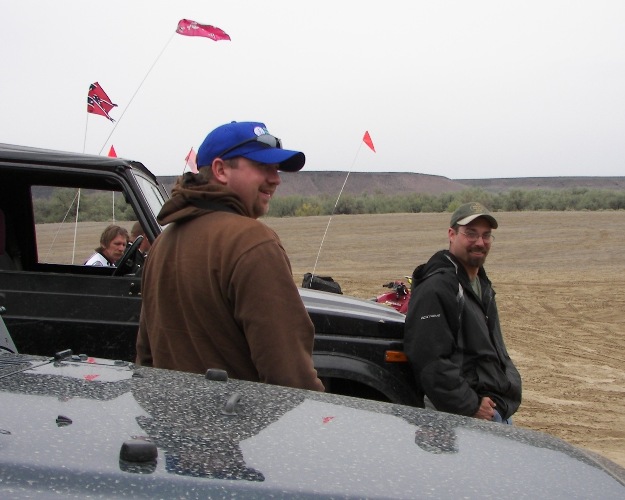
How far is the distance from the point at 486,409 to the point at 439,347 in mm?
412

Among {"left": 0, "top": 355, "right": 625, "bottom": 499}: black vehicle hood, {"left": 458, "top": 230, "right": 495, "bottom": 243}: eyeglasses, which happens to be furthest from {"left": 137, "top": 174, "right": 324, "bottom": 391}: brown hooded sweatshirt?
{"left": 458, "top": 230, "right": 495, "bottom": 243}: eyeglasses

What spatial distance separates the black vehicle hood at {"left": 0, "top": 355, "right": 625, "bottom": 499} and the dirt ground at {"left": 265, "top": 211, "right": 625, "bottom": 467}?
4586mm

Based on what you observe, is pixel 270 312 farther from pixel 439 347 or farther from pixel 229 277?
pixel 439 347

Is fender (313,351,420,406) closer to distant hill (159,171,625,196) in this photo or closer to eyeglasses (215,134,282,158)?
eyeglasses (215,134,282,158)

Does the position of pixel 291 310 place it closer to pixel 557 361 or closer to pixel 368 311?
pixel 368 311

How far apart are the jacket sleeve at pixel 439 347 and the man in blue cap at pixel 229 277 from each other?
1.76m

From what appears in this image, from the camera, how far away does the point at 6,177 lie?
5633 millimetres

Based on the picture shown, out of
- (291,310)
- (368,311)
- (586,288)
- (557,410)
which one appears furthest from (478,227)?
(586,288)

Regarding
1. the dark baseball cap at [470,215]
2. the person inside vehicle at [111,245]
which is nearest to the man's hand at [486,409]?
the dark baseball cap at [470,215]

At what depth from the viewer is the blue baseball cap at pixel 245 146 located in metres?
2.81

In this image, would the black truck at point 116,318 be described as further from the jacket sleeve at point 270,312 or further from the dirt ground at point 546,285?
the dirt ground at point 546,285

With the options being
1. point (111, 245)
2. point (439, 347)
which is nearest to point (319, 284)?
point (111, 245)

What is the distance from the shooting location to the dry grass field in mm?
7953

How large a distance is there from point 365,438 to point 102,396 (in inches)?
24.2
